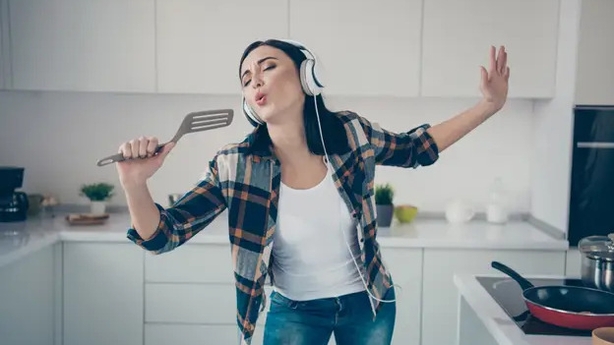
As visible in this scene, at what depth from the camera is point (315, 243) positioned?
1484 millimetres

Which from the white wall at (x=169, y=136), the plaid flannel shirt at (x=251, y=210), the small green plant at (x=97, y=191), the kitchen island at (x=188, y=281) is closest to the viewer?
the plaid flannel shirt at (x=251, y=210)

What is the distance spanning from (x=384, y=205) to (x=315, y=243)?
1.33 meters

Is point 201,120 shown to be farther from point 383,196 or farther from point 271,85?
point 383,196

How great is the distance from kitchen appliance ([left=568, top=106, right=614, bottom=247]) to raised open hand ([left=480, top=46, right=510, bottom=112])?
1049 millimetres

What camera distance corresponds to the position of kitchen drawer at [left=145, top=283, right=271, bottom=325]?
2.64 metres

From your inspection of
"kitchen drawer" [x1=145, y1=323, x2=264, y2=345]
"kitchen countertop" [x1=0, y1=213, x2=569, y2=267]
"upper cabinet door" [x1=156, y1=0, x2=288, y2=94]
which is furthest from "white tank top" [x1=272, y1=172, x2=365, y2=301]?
"upper cabinet door" [x1=156, y1=0, x2=288, y2=94]

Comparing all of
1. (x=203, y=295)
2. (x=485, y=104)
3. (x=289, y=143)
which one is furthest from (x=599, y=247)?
(x=203, y=295)

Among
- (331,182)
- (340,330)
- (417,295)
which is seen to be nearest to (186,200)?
(331,182)

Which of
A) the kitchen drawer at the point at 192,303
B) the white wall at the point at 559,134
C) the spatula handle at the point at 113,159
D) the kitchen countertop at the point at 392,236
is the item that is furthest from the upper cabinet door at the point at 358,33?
the spatula handle at the point at 113,159

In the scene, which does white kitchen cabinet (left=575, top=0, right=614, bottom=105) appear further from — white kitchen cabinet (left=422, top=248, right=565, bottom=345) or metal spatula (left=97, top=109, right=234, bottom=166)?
metal spatula (left=97, top=109, right=234, bottom=166)

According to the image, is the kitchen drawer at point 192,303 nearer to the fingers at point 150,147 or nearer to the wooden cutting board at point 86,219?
the wooden cutting board at point 86,219

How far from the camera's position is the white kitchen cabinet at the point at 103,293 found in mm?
2639

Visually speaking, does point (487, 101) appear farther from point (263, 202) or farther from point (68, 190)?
point (68, 190)

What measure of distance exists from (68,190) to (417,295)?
69.6 inches
